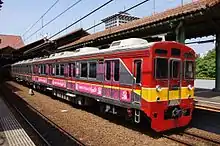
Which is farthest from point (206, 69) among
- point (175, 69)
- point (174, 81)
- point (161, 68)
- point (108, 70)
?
point (161, 68)

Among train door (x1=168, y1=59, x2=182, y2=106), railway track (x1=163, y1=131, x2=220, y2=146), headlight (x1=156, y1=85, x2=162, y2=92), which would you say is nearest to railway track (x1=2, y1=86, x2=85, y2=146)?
headlight (x1=156, y1=85, x2=162, y2=92)

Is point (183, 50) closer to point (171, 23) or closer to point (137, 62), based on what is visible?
point (137, 62)

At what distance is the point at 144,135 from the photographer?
30.8 feet

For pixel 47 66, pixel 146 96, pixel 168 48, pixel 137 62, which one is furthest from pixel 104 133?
pixel 47 66

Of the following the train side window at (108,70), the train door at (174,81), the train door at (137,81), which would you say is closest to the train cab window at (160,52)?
the train door at (174,81)

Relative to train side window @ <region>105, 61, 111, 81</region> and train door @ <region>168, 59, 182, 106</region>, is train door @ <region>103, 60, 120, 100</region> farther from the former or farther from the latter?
train door @ <region>168, 59, 182, 106</region>

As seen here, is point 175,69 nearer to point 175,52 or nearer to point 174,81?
point 174,81

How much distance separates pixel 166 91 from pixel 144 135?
168cm

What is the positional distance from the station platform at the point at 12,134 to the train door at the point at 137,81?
3.57 meters

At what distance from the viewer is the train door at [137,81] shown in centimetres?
914

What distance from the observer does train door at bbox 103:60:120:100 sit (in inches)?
409

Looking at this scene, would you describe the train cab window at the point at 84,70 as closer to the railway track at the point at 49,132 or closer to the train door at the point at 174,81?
the railway track at the point at 49,132

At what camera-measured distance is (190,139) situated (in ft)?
29.4

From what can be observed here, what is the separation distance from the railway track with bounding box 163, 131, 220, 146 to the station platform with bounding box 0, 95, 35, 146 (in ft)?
14.7
